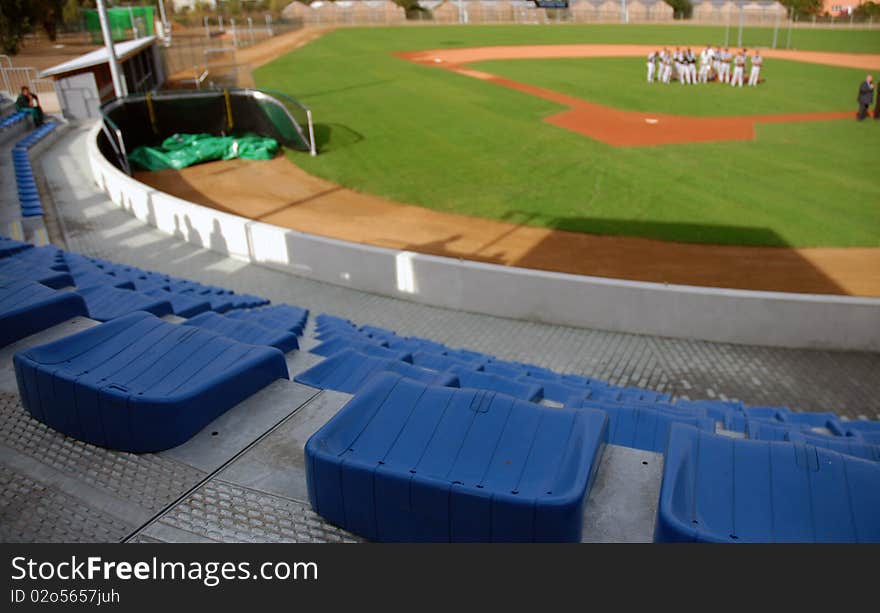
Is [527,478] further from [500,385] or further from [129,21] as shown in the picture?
[129,21]

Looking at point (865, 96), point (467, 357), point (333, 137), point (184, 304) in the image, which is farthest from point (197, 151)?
point (865, 96)

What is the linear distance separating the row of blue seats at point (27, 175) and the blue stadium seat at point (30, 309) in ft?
34.6

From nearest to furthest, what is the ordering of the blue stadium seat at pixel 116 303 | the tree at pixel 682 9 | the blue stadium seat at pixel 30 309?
the blue stadium seat at pixel 30 309, the blue stadium seat at pixel 116 303, the tree at pixel 682 9

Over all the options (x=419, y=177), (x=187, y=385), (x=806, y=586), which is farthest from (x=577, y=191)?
(x=806, y=586)

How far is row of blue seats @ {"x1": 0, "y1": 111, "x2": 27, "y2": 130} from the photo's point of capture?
22.3 m

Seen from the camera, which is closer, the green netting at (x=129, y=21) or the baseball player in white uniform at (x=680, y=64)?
the baseball player in white uniform at (x=680, y=64)

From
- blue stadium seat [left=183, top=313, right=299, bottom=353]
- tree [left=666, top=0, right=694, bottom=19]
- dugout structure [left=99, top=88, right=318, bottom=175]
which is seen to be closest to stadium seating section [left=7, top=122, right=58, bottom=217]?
dugout structure [left=99, top=88, right=318, bottom=175]

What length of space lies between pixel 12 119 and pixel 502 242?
18586mm

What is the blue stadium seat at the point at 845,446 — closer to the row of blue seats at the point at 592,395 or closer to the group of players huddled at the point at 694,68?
the row of blue seats at the point at 592,395

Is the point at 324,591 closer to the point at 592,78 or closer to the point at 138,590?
the point at 138,590

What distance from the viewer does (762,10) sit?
79.6 meters

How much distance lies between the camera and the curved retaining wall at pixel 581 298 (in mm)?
9945

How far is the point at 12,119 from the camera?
2311 centimetres

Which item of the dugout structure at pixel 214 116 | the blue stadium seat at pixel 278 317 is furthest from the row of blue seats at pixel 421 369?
the dugout structure at pixel 214 116
